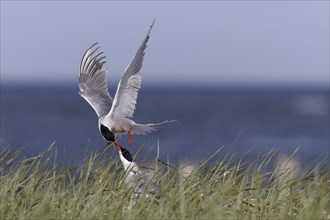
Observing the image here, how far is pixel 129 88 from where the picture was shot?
7.03 metres

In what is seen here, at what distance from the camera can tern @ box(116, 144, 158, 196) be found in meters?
6.38

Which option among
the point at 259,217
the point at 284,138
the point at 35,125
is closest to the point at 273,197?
the point at 259,217

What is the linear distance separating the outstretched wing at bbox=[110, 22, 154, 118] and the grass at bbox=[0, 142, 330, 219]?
41 centimetres

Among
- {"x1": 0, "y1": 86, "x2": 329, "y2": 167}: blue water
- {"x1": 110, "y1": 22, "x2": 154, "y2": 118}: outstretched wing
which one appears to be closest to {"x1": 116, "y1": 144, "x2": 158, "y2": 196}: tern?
{"x1": 110, "y1": 22, "x2": 154, "y2": 118}: outstretched wing

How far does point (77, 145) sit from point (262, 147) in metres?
9.19

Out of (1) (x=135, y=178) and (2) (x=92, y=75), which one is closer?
(1) (x=135, y=178)

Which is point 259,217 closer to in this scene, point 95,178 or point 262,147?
point 95,178

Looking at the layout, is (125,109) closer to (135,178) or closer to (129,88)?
(129,88)

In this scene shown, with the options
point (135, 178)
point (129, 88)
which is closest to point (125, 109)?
point (129, 88)

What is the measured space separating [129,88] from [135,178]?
854 millimetres

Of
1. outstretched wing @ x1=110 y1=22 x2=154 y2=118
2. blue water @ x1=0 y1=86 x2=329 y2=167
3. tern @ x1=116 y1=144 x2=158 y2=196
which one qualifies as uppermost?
outstretched wing @ x1=110 y1=22 x2=154 y2=118

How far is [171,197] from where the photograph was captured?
238 inches

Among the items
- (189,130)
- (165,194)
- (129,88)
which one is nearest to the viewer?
(165,194)

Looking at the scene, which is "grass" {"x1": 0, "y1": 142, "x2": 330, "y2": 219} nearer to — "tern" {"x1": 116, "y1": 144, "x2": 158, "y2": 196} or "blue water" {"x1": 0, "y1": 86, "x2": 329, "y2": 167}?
"tern" {"x1": 116, "y1": 144, "x2": 158, "y2": 196}
